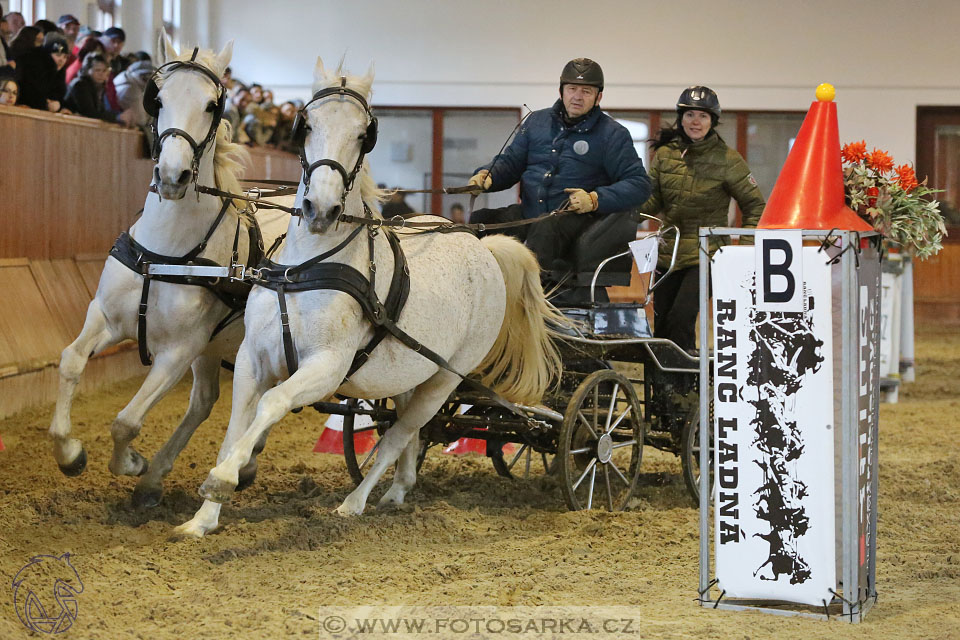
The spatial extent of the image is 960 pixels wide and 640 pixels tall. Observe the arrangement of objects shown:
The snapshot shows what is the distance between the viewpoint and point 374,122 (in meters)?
4.25

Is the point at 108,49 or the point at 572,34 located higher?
→ the point at 572,34

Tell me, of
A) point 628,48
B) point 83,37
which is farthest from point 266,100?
point 628,48

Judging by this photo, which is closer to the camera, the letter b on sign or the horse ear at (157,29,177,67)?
the letter b on sign

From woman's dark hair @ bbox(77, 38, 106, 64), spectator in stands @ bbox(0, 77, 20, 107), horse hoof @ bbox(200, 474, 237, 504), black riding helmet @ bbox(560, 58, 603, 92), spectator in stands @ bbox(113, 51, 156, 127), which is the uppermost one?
woman's dark hair @ bbox(77, 38, 106, 64)

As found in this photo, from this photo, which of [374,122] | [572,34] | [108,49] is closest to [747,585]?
[374,122]

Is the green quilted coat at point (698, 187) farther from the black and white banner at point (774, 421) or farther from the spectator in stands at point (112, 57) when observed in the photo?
the spectator in stands at point (112, 57)

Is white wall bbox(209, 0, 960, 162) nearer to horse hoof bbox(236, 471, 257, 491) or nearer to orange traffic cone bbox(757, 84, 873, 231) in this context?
horse hoof bbox(236, 471, 257, 491)

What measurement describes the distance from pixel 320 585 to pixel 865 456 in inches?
76.1

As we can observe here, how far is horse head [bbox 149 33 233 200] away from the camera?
4.27 meters

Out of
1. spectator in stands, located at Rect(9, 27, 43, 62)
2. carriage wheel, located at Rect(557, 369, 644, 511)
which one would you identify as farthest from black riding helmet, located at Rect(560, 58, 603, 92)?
spectator in stands, located at Rect(9, 27, 43, 62)

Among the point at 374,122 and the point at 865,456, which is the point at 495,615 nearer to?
the point at 865,456

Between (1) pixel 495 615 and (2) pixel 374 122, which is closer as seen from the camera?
(1) pixel 495 615

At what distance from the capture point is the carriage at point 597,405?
210 inches

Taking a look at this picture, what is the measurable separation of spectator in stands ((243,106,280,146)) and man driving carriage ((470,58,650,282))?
9.03 meters
